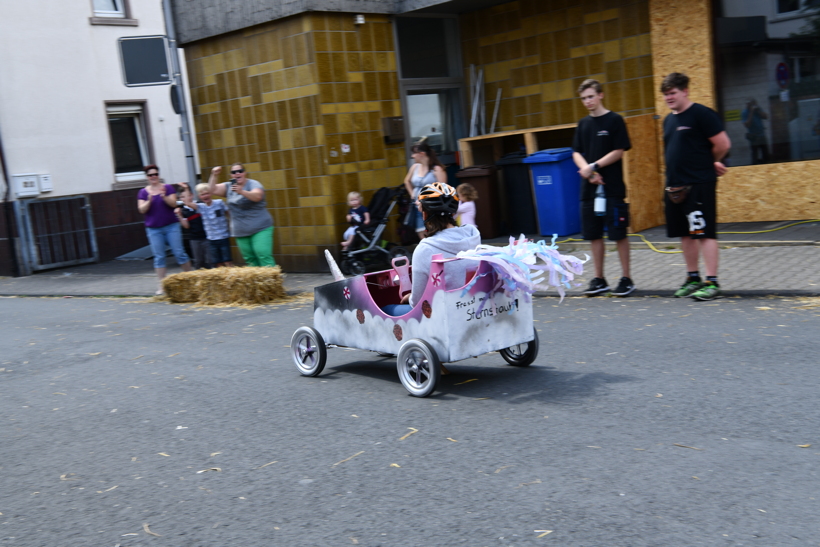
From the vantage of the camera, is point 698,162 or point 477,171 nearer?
point 698,162

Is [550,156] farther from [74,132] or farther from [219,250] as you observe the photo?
[74,132]

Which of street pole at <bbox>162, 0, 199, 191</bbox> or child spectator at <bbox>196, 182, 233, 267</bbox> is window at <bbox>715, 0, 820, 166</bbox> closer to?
child spectator at <bbox>196, 182, 233, 267</bbox>

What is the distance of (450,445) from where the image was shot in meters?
4.67

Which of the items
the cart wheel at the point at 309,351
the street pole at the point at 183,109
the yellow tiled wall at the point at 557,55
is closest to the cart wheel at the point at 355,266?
the street pole at the point at 183,109

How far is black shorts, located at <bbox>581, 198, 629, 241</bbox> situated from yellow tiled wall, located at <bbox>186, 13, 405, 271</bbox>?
5.40 m

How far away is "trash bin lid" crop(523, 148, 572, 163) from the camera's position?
13.0m

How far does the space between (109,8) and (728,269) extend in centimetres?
1771

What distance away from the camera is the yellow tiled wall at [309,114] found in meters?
13.5

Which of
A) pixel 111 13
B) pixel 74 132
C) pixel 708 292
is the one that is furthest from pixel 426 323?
pixel 111 13

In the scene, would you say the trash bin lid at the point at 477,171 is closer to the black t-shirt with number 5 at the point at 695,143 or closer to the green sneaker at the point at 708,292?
the black t-shirt with number 5 at the point at 695,143

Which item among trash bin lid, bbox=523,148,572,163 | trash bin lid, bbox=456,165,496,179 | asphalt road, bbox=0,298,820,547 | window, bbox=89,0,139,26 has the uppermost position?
window, bbox=89,0,139,26

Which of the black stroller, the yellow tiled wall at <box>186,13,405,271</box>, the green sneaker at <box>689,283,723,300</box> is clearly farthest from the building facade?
the green sneaker at <box>689,283,723,300</box>

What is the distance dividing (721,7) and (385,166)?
573 centimetres

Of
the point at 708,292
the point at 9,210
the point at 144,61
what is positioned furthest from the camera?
the point at 9,210
